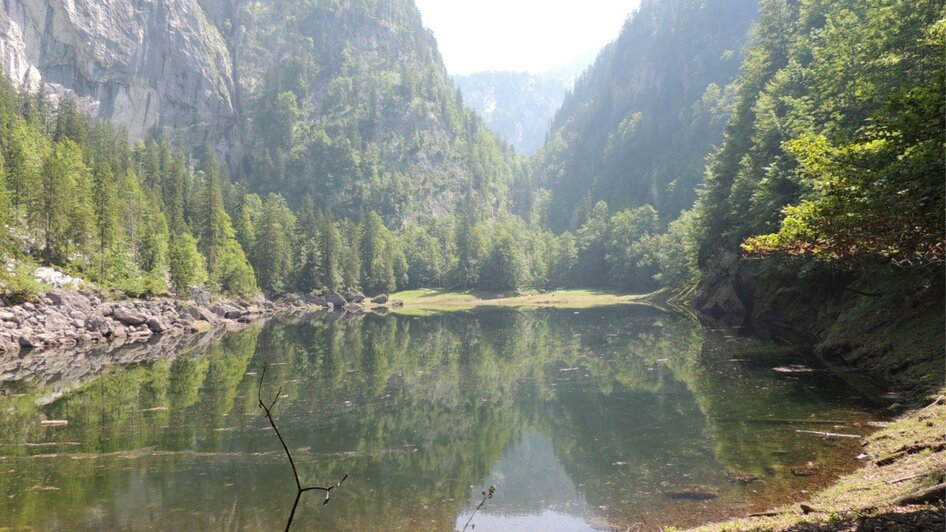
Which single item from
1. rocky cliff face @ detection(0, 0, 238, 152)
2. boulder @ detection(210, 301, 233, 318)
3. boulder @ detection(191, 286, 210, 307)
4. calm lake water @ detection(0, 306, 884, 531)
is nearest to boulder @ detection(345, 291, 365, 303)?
boulder @ detection(210, 301, 233, 318)

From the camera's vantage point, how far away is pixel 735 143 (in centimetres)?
6469

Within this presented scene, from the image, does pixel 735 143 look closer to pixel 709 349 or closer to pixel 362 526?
pixel 709 349

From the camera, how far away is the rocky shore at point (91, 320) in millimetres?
54719

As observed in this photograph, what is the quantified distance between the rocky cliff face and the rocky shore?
102 meters

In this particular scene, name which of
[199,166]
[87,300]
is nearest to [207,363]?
[87,300]

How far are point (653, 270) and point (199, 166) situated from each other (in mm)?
144680

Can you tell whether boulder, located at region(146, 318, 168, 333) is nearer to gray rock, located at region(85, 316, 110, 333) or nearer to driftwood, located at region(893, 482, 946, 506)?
gray rock, located at region(85, 316, 110, 333)

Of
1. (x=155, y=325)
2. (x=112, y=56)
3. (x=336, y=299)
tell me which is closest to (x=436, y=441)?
(x=155, y=325)

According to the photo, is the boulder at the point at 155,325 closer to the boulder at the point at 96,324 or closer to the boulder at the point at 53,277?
the boulder at the point at 96,324

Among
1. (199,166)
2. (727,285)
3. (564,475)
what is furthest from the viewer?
(199,166)

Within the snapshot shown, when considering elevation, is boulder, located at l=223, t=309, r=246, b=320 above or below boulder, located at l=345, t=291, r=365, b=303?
below

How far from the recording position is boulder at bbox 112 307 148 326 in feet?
218

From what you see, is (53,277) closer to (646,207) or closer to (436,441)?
(436,441)

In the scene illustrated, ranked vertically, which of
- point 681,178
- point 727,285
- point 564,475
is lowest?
point 564,475
